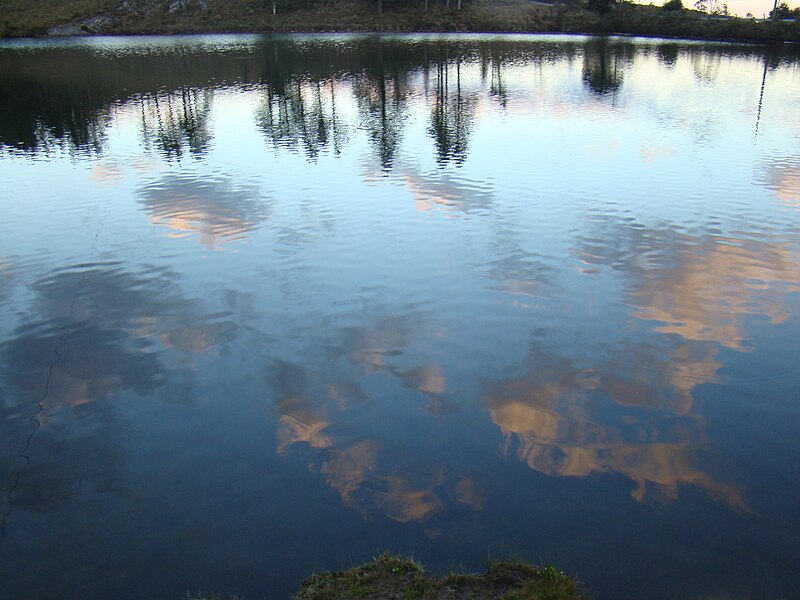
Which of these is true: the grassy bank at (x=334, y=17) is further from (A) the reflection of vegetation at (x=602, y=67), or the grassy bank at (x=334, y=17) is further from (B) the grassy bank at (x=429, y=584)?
(B) the grassy bank at (x=429, y=584)

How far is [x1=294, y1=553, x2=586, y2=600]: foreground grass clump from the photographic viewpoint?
6.91m

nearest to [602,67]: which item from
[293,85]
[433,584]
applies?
[293,85]

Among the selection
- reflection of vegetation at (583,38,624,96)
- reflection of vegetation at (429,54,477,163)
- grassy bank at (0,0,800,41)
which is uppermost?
grassy bank at (0,0,800,41)

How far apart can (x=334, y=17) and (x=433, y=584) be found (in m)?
144

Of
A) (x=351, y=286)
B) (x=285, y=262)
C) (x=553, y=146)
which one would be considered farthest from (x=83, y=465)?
(x=553, y=146)

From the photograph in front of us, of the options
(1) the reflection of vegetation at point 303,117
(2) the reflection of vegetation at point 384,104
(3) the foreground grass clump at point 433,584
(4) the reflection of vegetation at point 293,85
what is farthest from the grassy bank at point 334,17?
(3) the foreground grass clump at point 433,584

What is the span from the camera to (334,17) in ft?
448

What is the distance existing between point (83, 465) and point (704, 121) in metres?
41.1

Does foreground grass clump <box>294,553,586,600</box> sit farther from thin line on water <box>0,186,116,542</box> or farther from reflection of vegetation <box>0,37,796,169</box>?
reflection of vegetation <box>0,37,796,169</box>

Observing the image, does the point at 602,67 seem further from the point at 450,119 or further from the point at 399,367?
the point at 399,367

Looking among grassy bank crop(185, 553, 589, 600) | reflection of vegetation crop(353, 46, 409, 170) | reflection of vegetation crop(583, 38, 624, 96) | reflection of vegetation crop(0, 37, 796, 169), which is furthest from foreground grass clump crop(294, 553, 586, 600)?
reflection of vegetation crop(583, 38, 624, 96)

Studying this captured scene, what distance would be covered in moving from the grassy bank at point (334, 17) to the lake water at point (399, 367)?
4082 inches

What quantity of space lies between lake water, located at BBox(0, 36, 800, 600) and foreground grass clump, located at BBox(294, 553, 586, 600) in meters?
0.54

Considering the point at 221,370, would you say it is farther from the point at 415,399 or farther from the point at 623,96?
the point at 623,96
